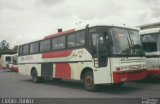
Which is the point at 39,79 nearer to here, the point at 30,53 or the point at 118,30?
the point at 30,53

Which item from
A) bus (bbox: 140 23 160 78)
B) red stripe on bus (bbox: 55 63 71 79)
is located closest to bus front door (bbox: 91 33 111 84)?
red stripe on bus (bbox: 55 63 71 79)

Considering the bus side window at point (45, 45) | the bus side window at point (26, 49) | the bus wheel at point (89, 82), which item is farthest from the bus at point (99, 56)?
the bus side window at point (26, 49)

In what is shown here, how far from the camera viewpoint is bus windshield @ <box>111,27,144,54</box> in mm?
13344

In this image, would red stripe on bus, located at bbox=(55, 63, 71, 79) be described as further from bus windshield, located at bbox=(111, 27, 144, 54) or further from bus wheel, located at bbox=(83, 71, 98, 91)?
bus windshield, located at bbox=(111, 27, 144, 54)

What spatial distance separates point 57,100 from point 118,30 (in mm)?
4445

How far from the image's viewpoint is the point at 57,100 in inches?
463

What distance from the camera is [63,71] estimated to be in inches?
664

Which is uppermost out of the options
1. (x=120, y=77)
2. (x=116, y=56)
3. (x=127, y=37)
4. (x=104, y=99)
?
(x=127, y=37)

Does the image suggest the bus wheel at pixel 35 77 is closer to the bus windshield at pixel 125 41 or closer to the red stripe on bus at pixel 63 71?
the red stripe on bus at pixel 63 71

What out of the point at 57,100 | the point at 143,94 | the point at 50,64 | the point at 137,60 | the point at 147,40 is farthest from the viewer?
the point at 50,64

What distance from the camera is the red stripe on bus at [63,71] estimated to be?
643 inches

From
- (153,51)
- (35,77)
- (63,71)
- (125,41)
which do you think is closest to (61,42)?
(63,71)

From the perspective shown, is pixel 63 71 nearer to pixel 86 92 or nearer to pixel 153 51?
pixel 86 92

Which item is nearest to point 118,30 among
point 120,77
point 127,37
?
point 127,37
